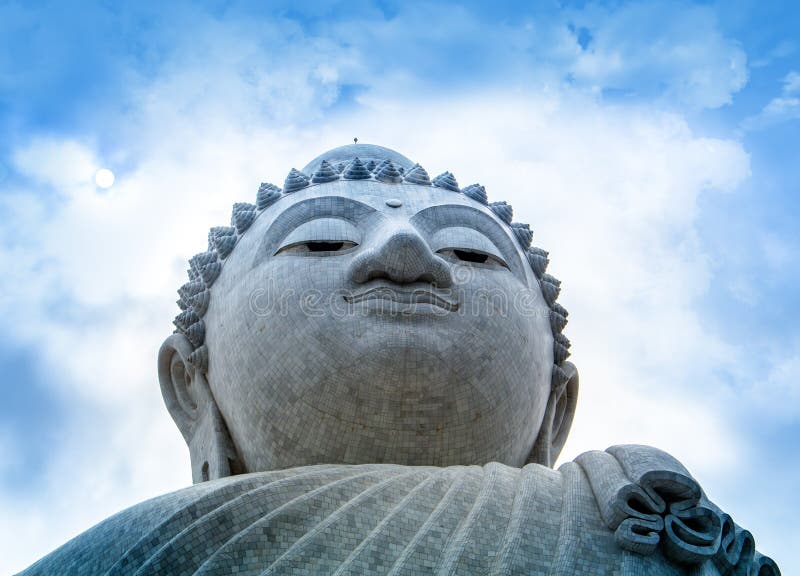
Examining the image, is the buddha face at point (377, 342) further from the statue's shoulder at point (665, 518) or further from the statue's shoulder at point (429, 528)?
the statue's shoulder at point (665, 518)

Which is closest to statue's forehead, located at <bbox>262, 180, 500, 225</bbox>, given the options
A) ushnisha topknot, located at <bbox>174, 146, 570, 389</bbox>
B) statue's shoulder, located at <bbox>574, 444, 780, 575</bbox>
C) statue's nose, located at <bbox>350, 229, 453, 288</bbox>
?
ushnisha topknot, located at <bbox>174, 146, 570, 389</bbox>

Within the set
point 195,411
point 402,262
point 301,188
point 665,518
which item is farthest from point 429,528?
point 301,188

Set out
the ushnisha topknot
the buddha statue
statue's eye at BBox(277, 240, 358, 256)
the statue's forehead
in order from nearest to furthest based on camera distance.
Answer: the buddha statue
statue's eye at BBox(277, 240, 358, 256)
the statue's forehead
the ushnisha topknot

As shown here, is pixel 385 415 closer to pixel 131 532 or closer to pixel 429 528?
pixel 429 528

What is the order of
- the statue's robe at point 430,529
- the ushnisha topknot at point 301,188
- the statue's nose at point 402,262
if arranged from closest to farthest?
the statue's robe at point 430,529, the statue's nose at point 402,262, the ushnisha topknot at point 301,188

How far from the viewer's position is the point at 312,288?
808 cm

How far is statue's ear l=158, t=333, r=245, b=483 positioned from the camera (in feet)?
28.0

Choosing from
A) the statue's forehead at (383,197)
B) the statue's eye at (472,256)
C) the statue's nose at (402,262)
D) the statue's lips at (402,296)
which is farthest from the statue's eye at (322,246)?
the statue's eye at (472,256)

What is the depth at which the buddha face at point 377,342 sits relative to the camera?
771cm

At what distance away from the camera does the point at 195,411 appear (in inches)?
365

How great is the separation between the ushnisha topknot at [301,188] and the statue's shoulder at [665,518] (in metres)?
2.83

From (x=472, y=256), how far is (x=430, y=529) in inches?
128

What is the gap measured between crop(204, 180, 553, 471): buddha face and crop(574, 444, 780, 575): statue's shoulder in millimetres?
1640

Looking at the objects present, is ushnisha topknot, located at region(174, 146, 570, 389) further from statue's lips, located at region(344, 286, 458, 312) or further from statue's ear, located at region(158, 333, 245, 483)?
statue's lips, located at region(344, 286, 458, 312)
